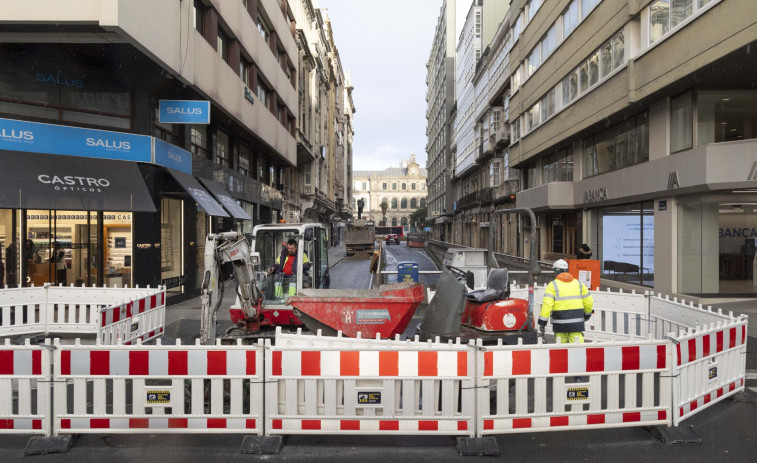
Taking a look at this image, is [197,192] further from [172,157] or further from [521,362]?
[521,362]

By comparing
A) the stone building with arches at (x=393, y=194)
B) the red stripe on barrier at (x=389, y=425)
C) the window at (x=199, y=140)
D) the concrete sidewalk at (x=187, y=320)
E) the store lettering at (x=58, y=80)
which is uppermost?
the stone building with arches at (x=393, y=194)

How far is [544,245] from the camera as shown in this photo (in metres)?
30.3

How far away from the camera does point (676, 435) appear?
473 centimetres

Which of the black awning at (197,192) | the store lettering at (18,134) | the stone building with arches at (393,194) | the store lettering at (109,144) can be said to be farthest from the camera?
the stone building with arches at (393,194)

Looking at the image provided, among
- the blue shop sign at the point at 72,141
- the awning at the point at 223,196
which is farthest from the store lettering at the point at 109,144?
the awning at the point at 223,196

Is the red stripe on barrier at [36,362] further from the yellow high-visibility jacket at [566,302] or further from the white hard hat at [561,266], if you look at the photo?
the white hard hat at [561,266]

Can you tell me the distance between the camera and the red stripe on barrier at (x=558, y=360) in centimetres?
451

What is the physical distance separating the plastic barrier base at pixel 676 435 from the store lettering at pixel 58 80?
46.5 feet

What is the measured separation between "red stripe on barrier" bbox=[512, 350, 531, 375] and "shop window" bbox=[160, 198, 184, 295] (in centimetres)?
1209

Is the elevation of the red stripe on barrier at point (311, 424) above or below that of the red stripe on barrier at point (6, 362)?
below

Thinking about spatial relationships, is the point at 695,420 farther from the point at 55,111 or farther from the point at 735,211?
the point at 55,111

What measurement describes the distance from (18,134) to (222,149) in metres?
9.44

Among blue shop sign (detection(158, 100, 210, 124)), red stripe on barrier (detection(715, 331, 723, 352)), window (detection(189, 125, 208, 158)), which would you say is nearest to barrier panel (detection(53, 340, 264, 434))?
red stripe on barrier (detection(715, 331, 723, 352))

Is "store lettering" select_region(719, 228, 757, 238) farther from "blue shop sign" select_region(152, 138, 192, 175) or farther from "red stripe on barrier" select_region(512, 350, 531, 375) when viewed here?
"blue shop sign" select_region(152, 138, 192, 175)
